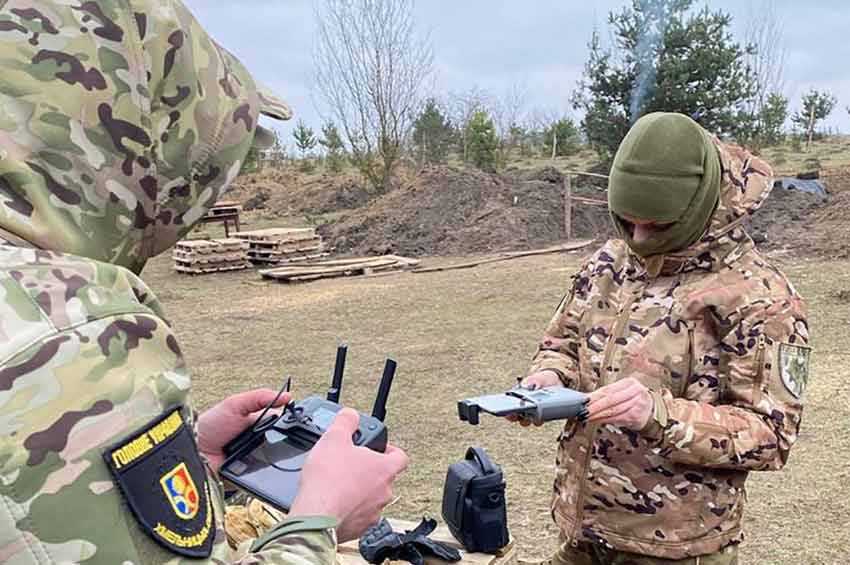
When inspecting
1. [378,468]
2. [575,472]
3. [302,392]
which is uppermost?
[378,468]

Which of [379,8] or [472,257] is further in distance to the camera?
[379,8]

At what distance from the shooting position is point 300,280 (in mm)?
13133

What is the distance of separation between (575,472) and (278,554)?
4.54 ft

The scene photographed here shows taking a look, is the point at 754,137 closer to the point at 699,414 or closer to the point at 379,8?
the point at 379,8

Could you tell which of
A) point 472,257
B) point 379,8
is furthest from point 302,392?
point 379,8

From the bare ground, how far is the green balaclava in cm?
237

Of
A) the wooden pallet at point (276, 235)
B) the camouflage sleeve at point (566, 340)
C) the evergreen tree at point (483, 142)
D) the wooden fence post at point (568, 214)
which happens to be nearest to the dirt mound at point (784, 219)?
the wooden fence post at point (568, 214)

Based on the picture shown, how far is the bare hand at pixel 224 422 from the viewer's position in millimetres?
1512

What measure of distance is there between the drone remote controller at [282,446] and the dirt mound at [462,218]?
1412 centimetres

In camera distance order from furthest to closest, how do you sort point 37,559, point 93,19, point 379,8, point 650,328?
point 379,8, point 650,328, point 93,19, point 37,559

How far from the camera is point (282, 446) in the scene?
150 centimetres

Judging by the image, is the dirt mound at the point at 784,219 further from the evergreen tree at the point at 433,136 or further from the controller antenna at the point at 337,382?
the evergreen tree at the point at 433,136

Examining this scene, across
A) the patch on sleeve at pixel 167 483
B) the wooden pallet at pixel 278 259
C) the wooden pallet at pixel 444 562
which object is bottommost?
the wooden pallet at pixel 278 259

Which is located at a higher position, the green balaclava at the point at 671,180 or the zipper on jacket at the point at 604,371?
the green balaclava at the point at 671,180
